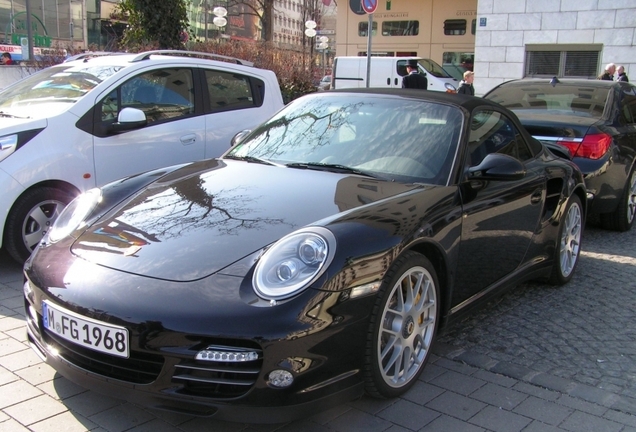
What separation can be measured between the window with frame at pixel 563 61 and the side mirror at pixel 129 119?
14.9m

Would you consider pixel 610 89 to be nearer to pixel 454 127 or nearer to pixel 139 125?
pixel 454 127

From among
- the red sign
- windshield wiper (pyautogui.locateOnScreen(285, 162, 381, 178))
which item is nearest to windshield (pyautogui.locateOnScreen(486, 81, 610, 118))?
the red sign

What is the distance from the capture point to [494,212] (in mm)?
3852

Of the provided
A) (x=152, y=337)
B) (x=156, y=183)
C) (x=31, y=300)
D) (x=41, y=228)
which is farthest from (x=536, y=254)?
(x=41, y=228)

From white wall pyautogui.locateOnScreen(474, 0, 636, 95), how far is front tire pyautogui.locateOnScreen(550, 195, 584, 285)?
13.5 meters

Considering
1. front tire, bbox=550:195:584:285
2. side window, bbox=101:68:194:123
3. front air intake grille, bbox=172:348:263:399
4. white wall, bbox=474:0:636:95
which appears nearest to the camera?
front air intake grille, bbox=172:348:263:399

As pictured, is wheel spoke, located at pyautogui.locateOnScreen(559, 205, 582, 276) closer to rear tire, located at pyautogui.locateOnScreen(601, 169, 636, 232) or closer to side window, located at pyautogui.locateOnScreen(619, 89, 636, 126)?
rear tire, located at pyautogui.locateOnScreen(601, 169, 636, 232)

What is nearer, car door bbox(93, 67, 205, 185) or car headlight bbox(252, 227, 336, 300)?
car headlight bbox(252, 227, 336, 300)

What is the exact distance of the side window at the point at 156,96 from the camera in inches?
226

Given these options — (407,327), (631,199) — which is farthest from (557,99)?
(407,327)

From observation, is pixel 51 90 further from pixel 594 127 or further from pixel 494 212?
pixel 594 127

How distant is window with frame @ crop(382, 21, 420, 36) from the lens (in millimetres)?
32594

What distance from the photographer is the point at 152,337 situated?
252cm

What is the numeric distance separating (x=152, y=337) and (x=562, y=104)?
584 cm
